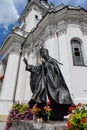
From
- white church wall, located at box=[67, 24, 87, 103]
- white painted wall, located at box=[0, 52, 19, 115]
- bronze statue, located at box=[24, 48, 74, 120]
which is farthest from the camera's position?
white painted wall, located at box=[0, 52, 19, 115]

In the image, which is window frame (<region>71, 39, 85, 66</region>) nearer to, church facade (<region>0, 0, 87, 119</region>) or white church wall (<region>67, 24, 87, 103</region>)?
church facade (<region>0, 0, 87, 119</region>)

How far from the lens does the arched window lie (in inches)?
471

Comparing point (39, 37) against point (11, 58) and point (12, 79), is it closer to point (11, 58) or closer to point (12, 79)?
point (11, 58)

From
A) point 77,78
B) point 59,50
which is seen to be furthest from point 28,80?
point 77,78

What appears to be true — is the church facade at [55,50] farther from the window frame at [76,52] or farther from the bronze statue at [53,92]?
the bronze statue at [53,92]

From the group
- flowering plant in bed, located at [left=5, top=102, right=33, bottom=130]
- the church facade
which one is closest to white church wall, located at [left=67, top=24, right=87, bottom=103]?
→ the church facade

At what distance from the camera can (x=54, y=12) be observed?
13.3m

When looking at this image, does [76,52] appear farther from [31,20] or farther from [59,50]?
[31,20]

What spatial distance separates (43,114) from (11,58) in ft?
39.9

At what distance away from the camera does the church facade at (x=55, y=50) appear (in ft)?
35.9

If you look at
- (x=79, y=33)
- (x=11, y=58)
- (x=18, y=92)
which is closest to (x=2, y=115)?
(x=18, y=92)

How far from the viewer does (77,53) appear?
12.5 metres

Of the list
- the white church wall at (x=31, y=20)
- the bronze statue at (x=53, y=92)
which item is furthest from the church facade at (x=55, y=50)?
the bronze statue at (x=53, y=92)

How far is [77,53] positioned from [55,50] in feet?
6.72
